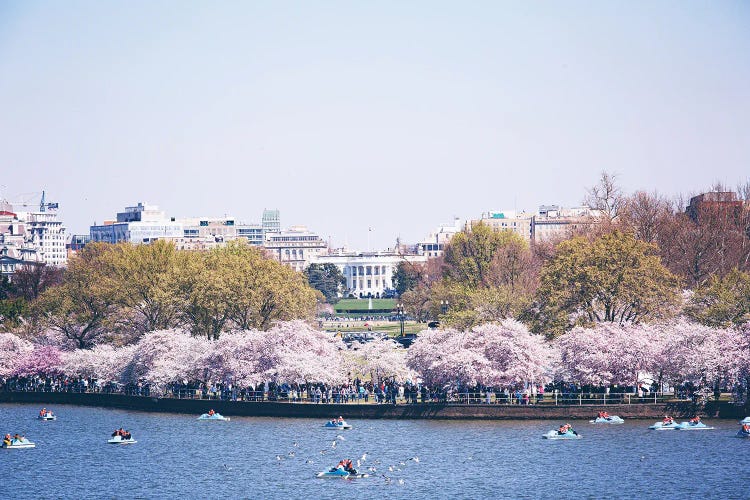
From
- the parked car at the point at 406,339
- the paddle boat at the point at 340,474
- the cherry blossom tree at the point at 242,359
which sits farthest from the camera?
the parked car at the point at 406,339

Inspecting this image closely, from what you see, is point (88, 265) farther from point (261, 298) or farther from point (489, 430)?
point (489, 430)

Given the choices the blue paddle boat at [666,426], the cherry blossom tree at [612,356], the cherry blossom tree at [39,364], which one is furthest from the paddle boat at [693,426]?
the cherry blossom tree at [39,364]

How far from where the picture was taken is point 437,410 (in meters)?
102

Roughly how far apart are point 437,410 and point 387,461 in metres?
18.1

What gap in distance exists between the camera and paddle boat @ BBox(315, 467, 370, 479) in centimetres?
7975

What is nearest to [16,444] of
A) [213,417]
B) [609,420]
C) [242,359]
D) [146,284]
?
[213,417]

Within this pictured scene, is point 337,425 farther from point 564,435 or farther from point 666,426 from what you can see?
point 666,426

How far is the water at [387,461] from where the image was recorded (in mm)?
75750

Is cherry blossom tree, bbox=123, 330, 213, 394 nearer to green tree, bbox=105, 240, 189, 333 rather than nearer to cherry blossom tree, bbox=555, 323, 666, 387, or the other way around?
green tree, bbox=105, 240, 189, 333

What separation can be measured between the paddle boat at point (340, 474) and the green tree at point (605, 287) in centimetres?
3310

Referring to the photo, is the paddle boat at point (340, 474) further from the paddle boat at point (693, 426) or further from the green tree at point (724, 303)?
the green tree at point (724, 303)

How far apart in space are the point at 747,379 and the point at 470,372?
1928 centimetres

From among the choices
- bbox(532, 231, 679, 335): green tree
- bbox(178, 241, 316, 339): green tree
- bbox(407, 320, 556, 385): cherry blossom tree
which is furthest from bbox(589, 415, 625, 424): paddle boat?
bbox(178, 241, 316, 339): green tree

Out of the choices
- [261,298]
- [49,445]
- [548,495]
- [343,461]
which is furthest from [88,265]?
[548,495]
